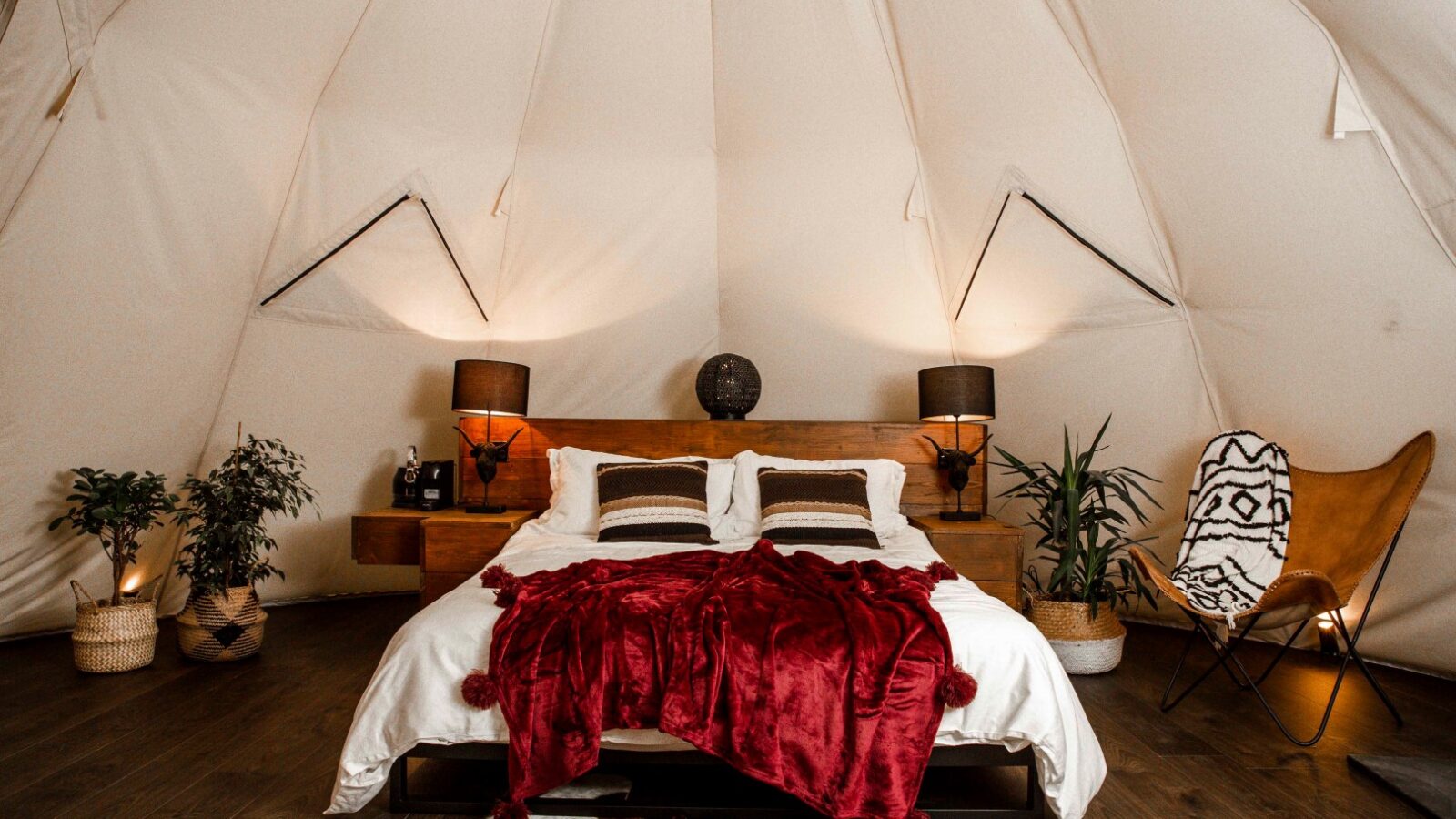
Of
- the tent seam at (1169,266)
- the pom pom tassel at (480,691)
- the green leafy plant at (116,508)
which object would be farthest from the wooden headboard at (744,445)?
the pom pom tassel at (480,691)

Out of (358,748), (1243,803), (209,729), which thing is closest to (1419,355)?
(1243,803)

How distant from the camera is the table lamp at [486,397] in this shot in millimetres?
3615

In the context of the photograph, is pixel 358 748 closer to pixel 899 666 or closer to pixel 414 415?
pixel 899 666

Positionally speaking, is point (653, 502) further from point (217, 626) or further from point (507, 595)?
point (217, 626)

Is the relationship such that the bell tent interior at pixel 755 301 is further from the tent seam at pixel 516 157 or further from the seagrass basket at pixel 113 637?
the seagrass basket at pixel 113 637

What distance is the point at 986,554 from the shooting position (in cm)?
327

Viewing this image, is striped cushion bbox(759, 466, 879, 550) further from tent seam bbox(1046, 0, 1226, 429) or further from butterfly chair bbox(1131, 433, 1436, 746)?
tent seam bbox(1046, 0, 1226, 429)

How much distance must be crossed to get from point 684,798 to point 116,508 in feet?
8.39

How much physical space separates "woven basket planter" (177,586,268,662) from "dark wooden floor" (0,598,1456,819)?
7 centimetres

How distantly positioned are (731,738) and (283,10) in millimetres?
3088

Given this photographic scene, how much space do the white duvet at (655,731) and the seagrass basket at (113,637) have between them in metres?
1.72

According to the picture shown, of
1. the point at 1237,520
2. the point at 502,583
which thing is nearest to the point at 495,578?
the point at 502,583

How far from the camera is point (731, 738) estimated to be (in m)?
1.78

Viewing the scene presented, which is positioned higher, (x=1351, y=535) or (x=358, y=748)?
(x=1351, y=535)
